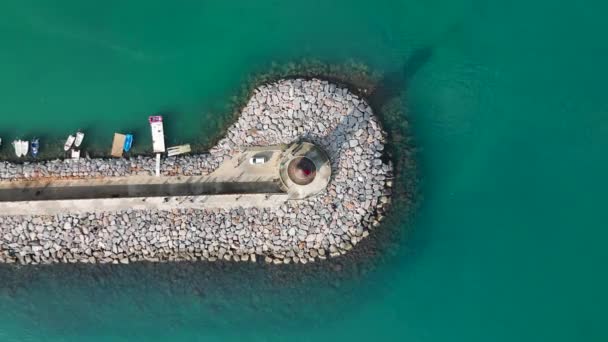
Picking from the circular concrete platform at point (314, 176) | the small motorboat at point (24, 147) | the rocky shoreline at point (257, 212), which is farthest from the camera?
the small motorboat at point (24, 147)

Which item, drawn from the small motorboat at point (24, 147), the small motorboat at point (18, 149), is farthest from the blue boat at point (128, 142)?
the small motorboat at point (18, 149)

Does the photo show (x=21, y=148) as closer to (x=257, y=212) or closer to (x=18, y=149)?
(x=18, y=149)

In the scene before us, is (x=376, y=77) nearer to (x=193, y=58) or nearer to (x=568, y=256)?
(x=193, y=58)

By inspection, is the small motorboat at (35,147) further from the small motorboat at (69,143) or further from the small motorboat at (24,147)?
the small motorboat at (69,143)

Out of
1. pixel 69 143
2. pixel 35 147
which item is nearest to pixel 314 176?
pixel 69 143

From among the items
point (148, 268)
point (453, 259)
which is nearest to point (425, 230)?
point (453, 259)

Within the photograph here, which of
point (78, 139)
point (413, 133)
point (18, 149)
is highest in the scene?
point (413, 133)
